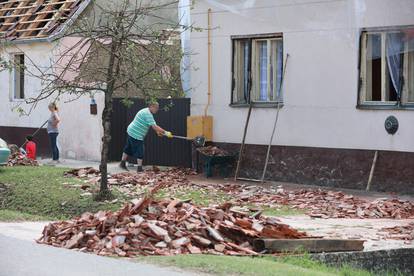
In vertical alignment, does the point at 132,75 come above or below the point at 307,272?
above

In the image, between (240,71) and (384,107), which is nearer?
(384,107)

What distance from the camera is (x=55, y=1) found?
27.0 meters

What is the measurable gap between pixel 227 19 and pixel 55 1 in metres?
8.87

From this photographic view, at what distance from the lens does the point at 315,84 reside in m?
18.4

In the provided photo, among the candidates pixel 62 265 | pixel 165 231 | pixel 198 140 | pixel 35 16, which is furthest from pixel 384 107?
pixel 35 16

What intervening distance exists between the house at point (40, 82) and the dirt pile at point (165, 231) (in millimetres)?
12710

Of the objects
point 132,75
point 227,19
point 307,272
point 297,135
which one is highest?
point 227,19

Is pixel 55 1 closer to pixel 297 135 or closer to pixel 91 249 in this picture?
pixel 297 135

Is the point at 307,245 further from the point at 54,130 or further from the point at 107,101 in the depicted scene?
the point at 54,130

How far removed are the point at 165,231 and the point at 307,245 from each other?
1794 mm

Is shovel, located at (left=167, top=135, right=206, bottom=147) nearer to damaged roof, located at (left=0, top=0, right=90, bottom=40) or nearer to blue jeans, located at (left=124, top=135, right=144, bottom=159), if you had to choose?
blue jeans, located at (left=124, top=135, right=144, bottom=159)

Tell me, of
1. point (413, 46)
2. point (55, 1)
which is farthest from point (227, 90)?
point (55, 1)

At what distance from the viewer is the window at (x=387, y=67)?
1716 centimetres

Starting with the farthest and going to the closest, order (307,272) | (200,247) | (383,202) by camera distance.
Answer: (383,202)
(200,247)
(307,272)
